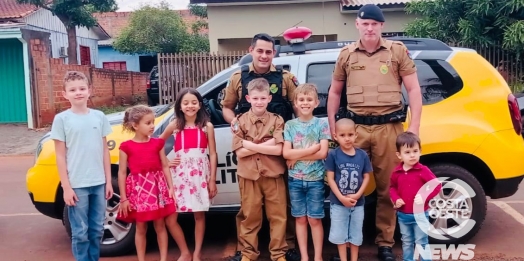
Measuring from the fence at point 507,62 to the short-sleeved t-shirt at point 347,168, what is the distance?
1044cm

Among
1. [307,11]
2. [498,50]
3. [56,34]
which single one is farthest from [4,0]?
[498,50]

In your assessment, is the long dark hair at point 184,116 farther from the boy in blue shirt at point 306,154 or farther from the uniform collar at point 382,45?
the uniform collar at point 382,45

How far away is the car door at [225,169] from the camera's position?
4559 mm

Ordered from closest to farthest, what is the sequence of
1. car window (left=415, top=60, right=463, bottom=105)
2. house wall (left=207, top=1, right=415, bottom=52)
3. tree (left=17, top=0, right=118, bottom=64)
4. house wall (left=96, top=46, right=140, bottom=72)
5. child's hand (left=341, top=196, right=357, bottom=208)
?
child's hand (left=341, top=196, right=357, bottom=208), car window (left=415, top=60, right=463, bottom=105), house wall (left=207, top=1, right=415, bottom=52), tree (left=17, top=0, right=118, bottom=64), house wall (left=96, top=46, right=140, bottom=72)

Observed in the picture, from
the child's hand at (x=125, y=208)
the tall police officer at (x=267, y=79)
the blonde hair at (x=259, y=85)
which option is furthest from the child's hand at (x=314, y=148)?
the child's hand at (x=125, y=208)

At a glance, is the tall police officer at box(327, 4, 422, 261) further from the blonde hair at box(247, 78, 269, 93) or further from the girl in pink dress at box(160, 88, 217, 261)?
the girl in pink dress at box(160, 88, 217, 261)

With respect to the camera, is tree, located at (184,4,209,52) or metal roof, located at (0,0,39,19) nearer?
metal roof, located at (0,0,39,19)

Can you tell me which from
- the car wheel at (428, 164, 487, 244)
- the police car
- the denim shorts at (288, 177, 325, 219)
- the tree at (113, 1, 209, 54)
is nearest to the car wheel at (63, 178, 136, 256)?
the police car

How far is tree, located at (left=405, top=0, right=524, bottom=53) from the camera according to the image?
1196 centimetres

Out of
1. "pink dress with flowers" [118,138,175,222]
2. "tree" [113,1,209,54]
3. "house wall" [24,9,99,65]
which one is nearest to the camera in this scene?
"pink dress with flowers" [118,138,175,222]

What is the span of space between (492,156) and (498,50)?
9.76m

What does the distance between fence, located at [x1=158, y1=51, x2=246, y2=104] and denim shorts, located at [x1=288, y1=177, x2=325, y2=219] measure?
955cm

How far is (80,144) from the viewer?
3.74 metres

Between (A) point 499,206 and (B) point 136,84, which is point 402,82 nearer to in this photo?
(A) point 499,206
